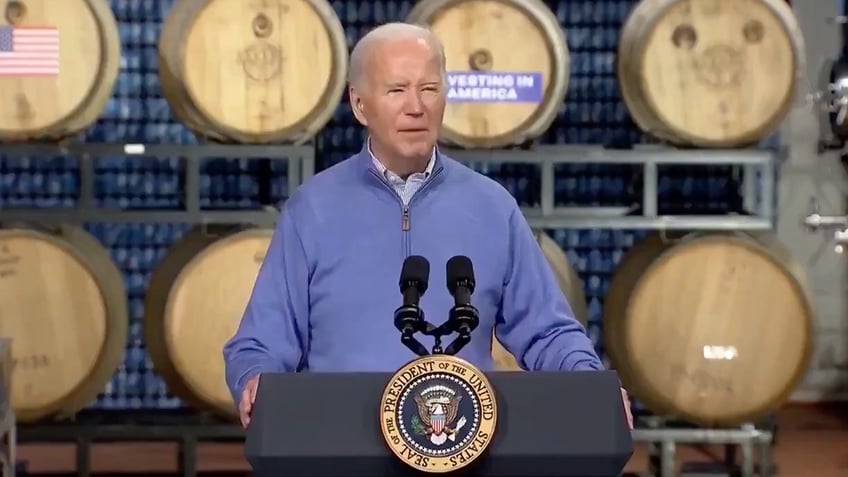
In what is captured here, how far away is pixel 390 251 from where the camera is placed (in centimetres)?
222

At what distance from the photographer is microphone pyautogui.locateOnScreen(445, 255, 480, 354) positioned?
1.70 meters

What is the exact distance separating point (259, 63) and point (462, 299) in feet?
8.39

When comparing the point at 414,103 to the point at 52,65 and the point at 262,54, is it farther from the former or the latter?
the point at 52,65

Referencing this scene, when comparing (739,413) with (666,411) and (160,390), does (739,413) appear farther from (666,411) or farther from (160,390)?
(160,390)

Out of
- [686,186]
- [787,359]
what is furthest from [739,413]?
[686,186]

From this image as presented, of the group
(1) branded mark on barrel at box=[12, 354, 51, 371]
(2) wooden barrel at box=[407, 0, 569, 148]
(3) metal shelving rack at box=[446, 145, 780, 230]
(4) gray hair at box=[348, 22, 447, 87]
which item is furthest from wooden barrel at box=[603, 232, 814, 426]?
(4) gray hair at box=[348, 22, 447, 87]

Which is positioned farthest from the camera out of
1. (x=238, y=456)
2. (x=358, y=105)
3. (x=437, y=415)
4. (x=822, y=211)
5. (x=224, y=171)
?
(x=822, y=211)

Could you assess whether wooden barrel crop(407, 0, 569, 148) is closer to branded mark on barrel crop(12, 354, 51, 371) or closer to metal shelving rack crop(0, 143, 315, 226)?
metal shelving rack crop(0, 143, 315, 226)

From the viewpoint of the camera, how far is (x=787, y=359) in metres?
4.34

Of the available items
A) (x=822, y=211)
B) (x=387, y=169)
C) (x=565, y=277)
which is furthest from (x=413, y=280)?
(x=822, y=211)

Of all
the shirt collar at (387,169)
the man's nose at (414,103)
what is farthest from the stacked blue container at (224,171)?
the man's nose at (414,103)

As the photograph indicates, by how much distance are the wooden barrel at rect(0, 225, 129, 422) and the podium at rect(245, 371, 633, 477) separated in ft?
8.76

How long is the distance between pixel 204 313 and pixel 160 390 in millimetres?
1831

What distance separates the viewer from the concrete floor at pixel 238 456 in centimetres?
505
